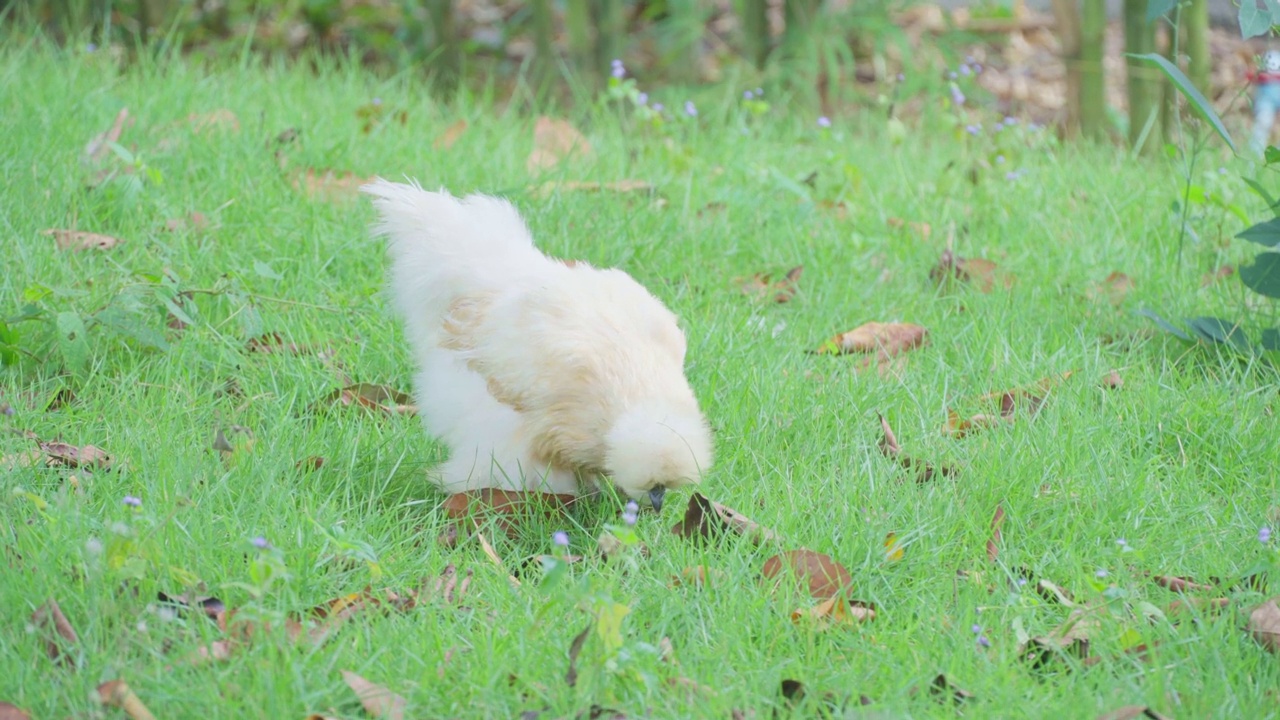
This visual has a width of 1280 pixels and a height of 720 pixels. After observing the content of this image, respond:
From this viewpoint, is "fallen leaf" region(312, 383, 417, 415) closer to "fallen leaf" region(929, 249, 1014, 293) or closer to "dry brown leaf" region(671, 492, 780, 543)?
"dry brown leaf" region(671, 492, 780, 543)

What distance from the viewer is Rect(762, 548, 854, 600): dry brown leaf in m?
2.62

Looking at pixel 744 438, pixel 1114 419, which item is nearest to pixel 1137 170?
pixel 1114 419

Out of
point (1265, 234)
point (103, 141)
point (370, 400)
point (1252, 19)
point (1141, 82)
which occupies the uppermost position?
point (1252, 19)

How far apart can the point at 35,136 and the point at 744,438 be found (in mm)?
2732

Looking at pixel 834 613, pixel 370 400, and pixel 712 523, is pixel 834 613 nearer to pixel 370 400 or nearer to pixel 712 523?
pixel 712 523

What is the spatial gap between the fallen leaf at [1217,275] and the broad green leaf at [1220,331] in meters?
0.47

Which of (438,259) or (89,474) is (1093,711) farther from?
(89,474)

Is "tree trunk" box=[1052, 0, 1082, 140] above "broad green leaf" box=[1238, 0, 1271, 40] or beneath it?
beneath

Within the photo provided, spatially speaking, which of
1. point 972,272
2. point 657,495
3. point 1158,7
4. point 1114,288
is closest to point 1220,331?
point 1114,288

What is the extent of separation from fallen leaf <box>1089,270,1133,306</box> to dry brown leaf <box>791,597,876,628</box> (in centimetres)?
192

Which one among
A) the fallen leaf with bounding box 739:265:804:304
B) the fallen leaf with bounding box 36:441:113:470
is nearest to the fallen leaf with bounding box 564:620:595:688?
the fallen leaf with bounding box 36:441:113:470

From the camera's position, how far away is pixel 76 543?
249 cm

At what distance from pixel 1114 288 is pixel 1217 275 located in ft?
1.19

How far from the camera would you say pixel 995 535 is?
9.30 ft
